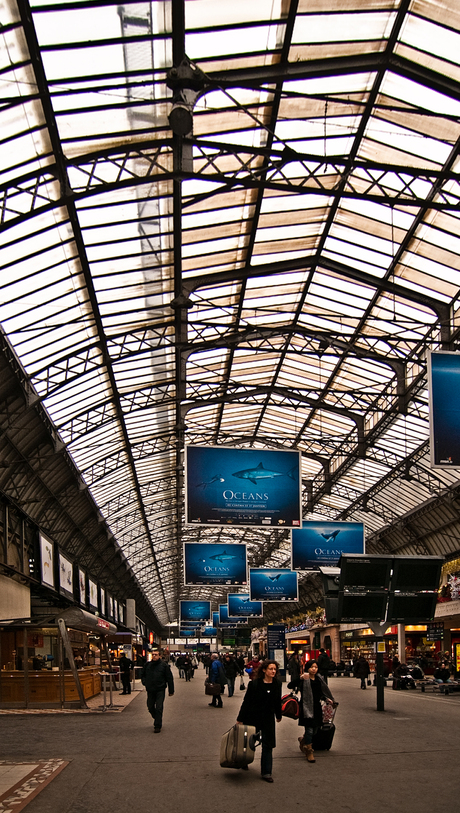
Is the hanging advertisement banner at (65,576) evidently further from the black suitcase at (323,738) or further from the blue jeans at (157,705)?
the black suitcase at (323,738)

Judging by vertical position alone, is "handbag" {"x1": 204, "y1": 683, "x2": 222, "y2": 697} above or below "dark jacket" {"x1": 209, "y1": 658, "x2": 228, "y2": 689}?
below

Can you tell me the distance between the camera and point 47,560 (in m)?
34.9

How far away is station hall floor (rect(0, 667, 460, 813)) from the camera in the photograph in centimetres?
874

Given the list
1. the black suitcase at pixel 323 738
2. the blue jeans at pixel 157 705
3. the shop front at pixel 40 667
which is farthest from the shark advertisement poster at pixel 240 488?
the black suitcase at pixel 323 738

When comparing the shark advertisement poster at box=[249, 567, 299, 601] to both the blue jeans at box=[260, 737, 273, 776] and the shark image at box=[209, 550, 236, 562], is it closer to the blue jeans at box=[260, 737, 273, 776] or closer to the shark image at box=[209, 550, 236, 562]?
the shark image at box=[209, 550, 236, 562]

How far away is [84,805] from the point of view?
8562mm

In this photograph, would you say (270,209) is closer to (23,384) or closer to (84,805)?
(23,384)

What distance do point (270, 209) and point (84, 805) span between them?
16304mm

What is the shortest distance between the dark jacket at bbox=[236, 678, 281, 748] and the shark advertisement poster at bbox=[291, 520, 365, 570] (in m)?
20.2

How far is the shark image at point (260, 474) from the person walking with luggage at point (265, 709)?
13938 millimetres

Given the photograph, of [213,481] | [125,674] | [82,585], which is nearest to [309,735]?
[213,481]

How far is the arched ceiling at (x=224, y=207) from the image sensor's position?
47.4 ft

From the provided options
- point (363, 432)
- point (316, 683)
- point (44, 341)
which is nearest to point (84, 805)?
point (316, 683)

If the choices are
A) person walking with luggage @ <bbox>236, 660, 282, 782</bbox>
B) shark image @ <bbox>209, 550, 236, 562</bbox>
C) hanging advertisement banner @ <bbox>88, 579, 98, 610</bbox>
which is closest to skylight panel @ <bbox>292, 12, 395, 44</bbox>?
person walking with luggage @ <bbox>236, 660, 282, 782</bbox>
